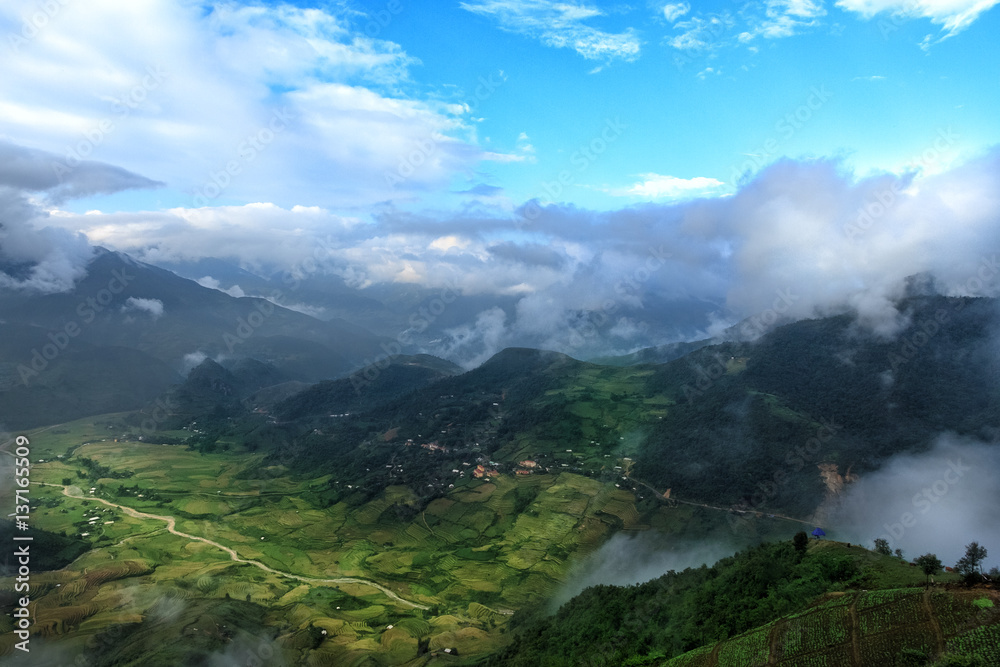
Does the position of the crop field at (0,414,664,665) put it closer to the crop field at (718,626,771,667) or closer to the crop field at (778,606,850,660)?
the crop field at (718,626,771,667)

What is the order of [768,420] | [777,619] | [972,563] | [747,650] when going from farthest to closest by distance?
[768,420] < [777,619] < [747,650] < [972,563]

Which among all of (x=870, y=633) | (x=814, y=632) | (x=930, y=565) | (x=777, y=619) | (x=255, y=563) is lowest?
(x=255, y=563)

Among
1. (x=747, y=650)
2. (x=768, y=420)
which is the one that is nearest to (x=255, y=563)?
(x=747, y=650)

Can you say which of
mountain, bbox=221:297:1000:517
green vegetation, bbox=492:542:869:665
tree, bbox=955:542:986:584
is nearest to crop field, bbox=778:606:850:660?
green vegetation, bbox=492:542:869:665

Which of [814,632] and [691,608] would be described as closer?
[814,632]

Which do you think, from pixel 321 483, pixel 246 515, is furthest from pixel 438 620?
pixel 321 483

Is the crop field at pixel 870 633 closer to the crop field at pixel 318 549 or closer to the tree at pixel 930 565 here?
the tree at pixel 930 565

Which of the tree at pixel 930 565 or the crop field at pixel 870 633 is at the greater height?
the tree at pixel 930 565

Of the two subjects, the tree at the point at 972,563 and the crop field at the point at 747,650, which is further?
the crop field at the point at 747,650

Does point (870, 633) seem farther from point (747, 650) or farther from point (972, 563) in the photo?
point (972, 563)

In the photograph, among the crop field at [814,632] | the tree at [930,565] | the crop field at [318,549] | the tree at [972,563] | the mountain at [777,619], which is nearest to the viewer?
the mountain at [777,619]

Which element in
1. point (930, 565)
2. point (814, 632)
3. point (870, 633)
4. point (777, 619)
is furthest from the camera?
point (777, 619)

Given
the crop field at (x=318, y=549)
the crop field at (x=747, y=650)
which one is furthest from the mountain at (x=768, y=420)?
the crop field at (x=747, y=650)
